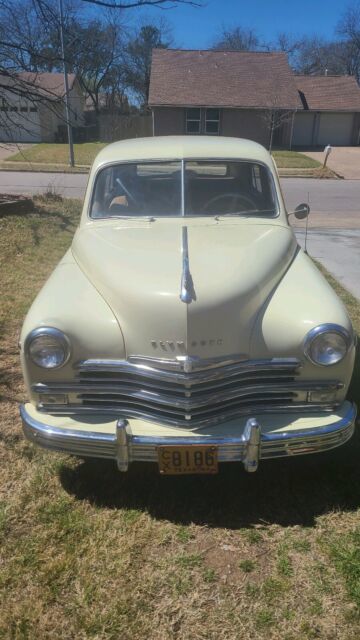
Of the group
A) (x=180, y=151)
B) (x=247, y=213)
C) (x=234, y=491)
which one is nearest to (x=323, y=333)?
(x=234, y=491)

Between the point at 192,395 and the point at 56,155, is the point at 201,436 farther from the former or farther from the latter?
the point at 56,155

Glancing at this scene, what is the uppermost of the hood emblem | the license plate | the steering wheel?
the steering wheel

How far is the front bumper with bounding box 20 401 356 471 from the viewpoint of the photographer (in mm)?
2461

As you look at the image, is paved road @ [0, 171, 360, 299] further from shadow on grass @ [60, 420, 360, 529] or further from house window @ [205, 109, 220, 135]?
house window @ [205, 109, 220, 135]

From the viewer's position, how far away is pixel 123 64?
44.9m

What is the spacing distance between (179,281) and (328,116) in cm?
3495

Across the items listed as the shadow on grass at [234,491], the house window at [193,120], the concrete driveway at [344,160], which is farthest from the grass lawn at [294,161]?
the shadow on grass at [234,491]

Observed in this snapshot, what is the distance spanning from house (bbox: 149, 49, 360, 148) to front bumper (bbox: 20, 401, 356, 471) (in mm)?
28943

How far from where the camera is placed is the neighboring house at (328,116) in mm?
33156

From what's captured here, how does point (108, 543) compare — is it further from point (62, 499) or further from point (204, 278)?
point (204, 278)

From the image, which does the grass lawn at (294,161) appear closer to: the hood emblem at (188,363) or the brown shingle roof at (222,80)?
the brown shingle roof at (222,80)

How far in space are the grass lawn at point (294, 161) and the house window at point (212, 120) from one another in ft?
16.3

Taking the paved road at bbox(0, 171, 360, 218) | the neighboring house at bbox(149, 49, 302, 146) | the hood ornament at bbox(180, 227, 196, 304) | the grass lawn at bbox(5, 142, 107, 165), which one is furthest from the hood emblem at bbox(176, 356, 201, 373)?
the neighboring house at bbox(149, 49, 302, 146)

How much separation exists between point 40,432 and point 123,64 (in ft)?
159
